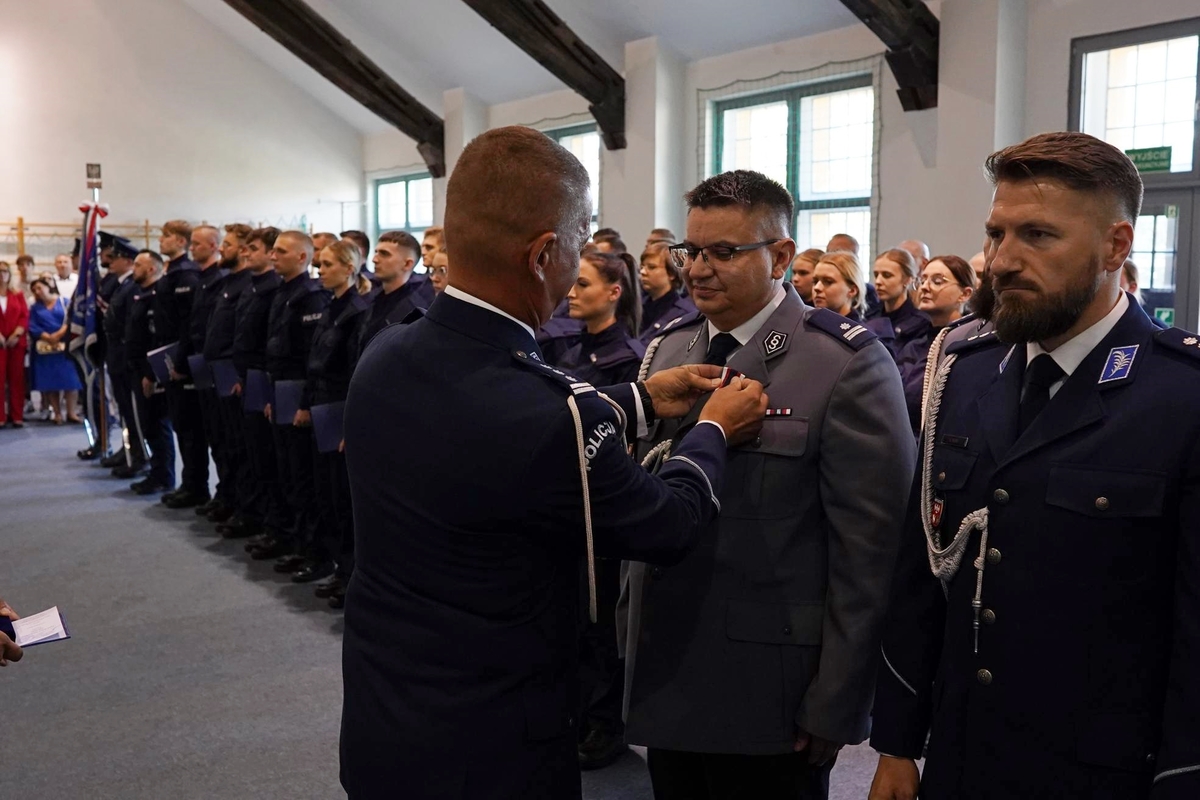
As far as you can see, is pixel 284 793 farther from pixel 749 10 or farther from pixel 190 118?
pixel 190 118

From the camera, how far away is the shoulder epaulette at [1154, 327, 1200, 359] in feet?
4.27

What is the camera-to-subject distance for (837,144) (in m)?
8.08

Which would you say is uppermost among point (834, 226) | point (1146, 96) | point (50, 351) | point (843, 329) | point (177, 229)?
point (1146, 96)

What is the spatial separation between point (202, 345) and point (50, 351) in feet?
16.8

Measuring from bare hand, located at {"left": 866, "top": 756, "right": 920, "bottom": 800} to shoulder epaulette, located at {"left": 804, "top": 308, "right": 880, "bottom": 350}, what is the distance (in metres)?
0.67

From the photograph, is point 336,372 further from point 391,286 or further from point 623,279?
point 623,279

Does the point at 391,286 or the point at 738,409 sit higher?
the point at 391,286

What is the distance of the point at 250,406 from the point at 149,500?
1860mm

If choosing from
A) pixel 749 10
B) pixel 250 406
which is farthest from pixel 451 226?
pixel 749 10

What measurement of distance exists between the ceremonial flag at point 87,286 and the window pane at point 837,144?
545 cm

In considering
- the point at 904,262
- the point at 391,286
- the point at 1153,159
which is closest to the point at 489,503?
the point at 391,286

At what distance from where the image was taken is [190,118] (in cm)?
1305

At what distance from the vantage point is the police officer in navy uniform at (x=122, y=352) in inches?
284

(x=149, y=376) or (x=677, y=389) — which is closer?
(x=677, y=389)
